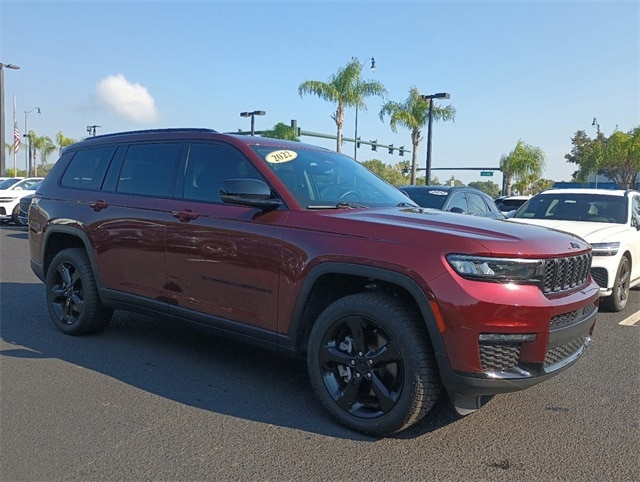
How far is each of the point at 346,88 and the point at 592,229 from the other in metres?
23.1

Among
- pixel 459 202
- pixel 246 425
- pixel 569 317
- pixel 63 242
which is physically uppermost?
pixel 459 202

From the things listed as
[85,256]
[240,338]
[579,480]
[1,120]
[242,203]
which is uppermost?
[1,120]

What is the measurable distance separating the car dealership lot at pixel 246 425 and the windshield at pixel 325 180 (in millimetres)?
1394

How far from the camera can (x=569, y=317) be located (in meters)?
3.23

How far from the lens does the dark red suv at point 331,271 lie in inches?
117

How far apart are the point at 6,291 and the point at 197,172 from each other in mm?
4458

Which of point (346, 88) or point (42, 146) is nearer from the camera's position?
point (346, 88)

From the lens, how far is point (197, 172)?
4.34m

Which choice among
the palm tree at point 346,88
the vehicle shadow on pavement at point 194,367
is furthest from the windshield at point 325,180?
the palm tree at point 346,88

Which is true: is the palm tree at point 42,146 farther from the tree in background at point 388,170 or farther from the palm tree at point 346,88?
the palm tree at point 346,88

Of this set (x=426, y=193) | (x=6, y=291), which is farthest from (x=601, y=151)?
(x=6, y=291)

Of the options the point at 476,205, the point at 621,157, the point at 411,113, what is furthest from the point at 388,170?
the point at 476,205

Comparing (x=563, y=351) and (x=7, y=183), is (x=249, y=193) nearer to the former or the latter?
(x=563, y=351)

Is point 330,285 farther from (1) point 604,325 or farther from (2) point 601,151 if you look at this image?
(2) point 601,151
